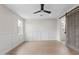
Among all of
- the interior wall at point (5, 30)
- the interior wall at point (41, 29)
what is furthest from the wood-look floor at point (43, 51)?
the interior wall at point (41, 29)

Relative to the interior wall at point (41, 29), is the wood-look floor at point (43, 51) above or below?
below

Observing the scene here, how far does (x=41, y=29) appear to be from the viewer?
10359 mm

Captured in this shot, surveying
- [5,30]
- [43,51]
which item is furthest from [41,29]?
[5,30]

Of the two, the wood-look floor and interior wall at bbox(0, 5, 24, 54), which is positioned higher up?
interior wall at bbox(0, 5, 24, 54)

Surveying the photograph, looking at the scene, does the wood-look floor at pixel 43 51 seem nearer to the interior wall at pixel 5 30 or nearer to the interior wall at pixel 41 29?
the interior wall at pixel 5 30

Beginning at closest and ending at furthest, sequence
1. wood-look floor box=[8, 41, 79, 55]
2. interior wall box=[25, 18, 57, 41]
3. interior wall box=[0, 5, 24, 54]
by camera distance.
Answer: interior wall box=[0, 5, 24, 54]
wood-look floor box=[8, 41, 79, 55]
interior wall box=[25, 18, 57, 41]

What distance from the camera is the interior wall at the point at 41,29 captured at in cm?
1034

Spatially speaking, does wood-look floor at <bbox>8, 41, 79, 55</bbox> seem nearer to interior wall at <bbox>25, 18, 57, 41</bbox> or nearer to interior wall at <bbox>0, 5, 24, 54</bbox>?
interior wall at <bbox>0, 5, 24, 54</bbox>

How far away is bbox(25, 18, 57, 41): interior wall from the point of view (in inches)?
407

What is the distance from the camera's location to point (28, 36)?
10.4m

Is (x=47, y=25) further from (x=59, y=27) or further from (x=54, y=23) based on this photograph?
(x=59, y=27)

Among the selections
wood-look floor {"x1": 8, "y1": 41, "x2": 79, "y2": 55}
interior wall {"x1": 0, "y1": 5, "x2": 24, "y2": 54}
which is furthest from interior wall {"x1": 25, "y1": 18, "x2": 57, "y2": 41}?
interior wall {"x1": 0, "y1": 5, "x2": 24, "y2": 54}

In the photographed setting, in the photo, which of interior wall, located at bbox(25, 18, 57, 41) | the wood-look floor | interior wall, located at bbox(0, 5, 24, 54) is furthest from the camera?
interior wall, located at bbox(25, 18, 57, 41)
